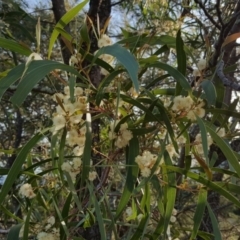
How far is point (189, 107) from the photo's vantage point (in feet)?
2.02

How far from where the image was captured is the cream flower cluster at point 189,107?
2.01ft

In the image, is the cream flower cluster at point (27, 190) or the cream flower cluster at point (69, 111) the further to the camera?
the cream flower cluster at point (27, 190)

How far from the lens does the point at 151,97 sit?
2.13 feet

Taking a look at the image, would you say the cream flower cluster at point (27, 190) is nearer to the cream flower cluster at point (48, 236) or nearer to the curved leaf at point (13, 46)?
the cream flower cluster at point (48, 236)

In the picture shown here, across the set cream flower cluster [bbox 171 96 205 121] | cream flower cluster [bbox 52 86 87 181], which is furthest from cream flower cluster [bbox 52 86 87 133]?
cream flower cluster [bbox 171 96 205 121]

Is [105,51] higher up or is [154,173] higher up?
[105,51]

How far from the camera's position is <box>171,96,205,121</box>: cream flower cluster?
61 cm

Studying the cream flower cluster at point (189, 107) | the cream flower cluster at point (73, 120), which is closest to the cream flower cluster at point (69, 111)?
the cream flower cluster at point (73, 120)

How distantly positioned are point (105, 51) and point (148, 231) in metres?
0.37

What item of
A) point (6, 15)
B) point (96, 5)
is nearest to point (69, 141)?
point (96, 5)

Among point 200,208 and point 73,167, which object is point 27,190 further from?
point 200,208

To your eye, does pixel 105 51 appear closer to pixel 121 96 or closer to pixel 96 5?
pixel 121 96

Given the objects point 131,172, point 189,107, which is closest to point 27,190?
point 131,172

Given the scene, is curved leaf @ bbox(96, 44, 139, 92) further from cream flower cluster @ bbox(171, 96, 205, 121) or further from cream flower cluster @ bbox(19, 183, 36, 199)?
cream flower cluster @ bbox(19, 183, 36, 199)
